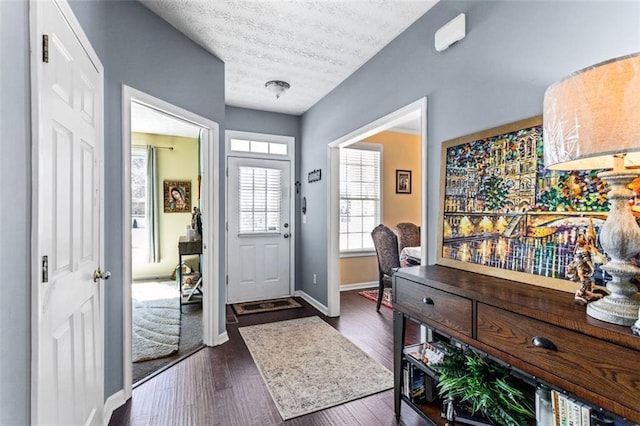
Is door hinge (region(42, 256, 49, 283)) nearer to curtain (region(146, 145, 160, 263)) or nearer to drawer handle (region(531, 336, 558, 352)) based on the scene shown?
drawer handle (region(531, 336, 558, 352))

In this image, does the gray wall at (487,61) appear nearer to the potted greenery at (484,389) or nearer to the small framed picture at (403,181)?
the potted greenery at (484,389)

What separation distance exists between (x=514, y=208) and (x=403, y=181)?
3.78 m

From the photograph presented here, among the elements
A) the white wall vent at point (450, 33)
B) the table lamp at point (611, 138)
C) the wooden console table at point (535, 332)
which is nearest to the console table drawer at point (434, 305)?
the wooden console table at point (535, 332)

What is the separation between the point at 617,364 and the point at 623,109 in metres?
0.73

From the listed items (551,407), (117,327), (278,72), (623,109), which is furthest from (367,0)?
(117,327)

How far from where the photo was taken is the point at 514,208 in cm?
163

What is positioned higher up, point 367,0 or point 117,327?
point 367,0

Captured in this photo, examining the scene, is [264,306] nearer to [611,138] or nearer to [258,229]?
[258,229]

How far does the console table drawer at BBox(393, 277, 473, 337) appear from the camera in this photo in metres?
1.42

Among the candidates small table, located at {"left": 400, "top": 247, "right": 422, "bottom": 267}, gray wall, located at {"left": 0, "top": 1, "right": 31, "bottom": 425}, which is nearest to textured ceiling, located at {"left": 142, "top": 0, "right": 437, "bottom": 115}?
gray wall, located at {"left": 0, "top": 1, "right": 31, "bottom": 425}

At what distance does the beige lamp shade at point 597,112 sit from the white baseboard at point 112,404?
267 cm

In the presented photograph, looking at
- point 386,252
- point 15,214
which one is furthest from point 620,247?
point 386,252

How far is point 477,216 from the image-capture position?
183cm

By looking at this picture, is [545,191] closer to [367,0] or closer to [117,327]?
[367,0]
